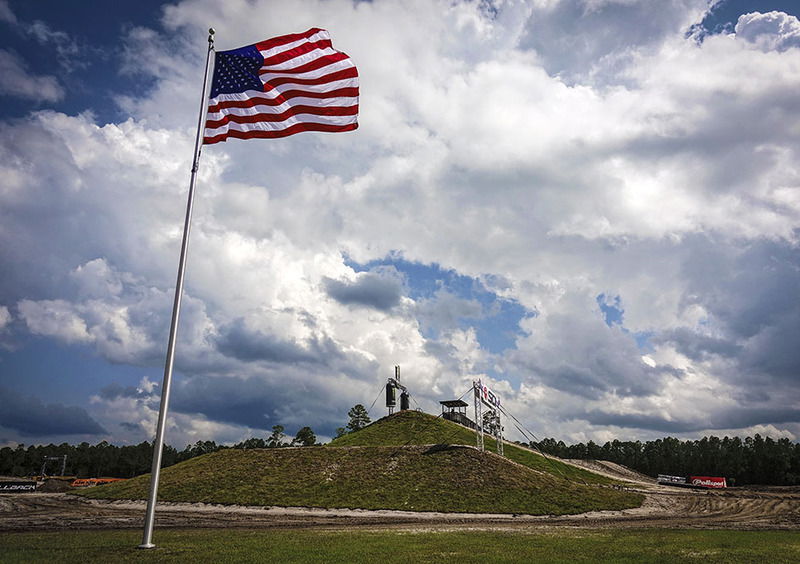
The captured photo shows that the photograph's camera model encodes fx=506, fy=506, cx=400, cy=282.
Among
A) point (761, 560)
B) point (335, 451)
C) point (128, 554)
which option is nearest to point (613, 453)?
point (335, 451)

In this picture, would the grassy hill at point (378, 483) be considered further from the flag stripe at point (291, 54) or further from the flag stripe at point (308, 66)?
the flag stripe at point (291, 54)

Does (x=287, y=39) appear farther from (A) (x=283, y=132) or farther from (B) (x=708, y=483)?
(B) (x=708, y=483)

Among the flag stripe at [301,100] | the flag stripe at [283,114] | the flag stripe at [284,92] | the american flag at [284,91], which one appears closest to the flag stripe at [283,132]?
the american flag at [284,91]

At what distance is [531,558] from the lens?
18453mm

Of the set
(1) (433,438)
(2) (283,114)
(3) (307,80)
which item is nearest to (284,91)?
(2) (283,114)

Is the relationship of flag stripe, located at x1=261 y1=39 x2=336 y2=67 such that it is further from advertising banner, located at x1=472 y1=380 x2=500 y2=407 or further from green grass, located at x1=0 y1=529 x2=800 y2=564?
advertising banner, located at x1=472 y1=380 x2=500 y2=407

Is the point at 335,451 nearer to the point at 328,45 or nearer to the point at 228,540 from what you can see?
the point at 228,540

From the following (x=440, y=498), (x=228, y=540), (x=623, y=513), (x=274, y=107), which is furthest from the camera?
(x=440, y=498)

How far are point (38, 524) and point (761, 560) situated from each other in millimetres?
37877

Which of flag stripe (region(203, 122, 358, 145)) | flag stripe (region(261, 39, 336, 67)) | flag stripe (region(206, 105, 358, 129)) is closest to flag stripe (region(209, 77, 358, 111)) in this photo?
flag stripe (region(206, 105, 358, 129))

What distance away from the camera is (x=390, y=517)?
142 feet

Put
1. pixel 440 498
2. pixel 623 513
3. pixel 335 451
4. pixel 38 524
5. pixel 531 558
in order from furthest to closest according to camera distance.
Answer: pixel 335 451 → pixel 440 498 → pixel 623 513 → pixel 38 524 → pixel 531 558

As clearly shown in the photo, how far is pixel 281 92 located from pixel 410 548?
1951cm

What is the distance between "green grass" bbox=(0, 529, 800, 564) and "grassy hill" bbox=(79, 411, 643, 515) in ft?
76.6
